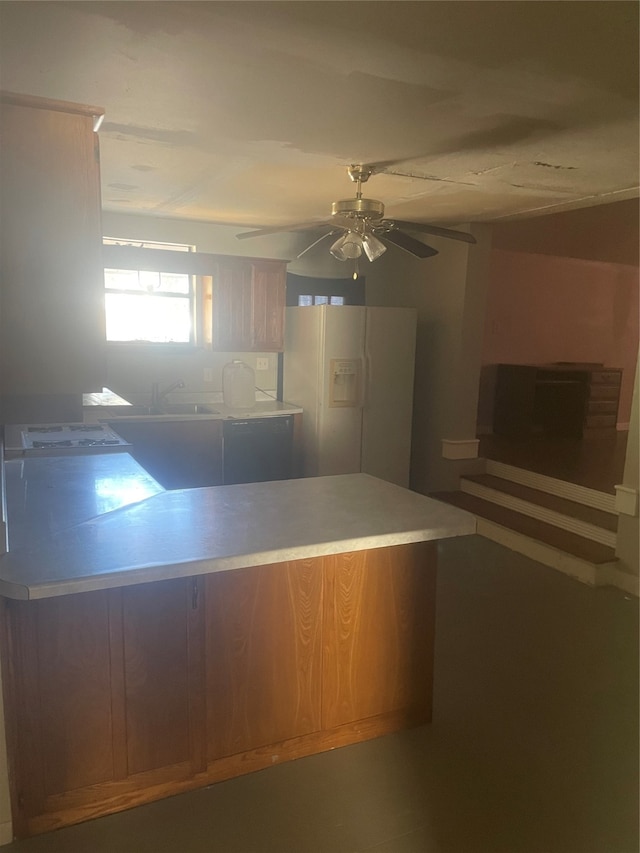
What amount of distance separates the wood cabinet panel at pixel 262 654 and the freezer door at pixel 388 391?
2.88 m

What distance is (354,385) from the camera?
477cm

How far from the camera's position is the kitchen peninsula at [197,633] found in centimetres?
171

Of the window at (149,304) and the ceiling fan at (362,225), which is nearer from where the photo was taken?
the ceiling fan at (362,225)

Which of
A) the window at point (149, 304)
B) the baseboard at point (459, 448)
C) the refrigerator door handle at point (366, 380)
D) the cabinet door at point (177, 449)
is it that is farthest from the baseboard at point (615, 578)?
the window at point (149, 304)

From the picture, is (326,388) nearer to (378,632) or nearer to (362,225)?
(362,225)

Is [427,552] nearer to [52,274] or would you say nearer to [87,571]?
[87,571]

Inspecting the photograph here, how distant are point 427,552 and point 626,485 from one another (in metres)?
1.90

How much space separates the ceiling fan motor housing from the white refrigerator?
1821 millimetres

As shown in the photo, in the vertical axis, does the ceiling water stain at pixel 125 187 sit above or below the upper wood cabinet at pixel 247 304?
above

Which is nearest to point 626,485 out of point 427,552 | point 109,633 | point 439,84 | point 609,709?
point 609,709

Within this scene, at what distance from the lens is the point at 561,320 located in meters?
7.03

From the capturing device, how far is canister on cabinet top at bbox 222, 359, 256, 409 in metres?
4.79

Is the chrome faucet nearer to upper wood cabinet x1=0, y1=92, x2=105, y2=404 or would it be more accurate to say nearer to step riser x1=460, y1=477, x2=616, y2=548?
step riser x1=460, y1=477, x2=616, y2=548

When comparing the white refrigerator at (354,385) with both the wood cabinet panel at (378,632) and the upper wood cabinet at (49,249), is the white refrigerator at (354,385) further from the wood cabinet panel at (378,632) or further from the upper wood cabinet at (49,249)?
the upper wood cabinet at (49,249)
